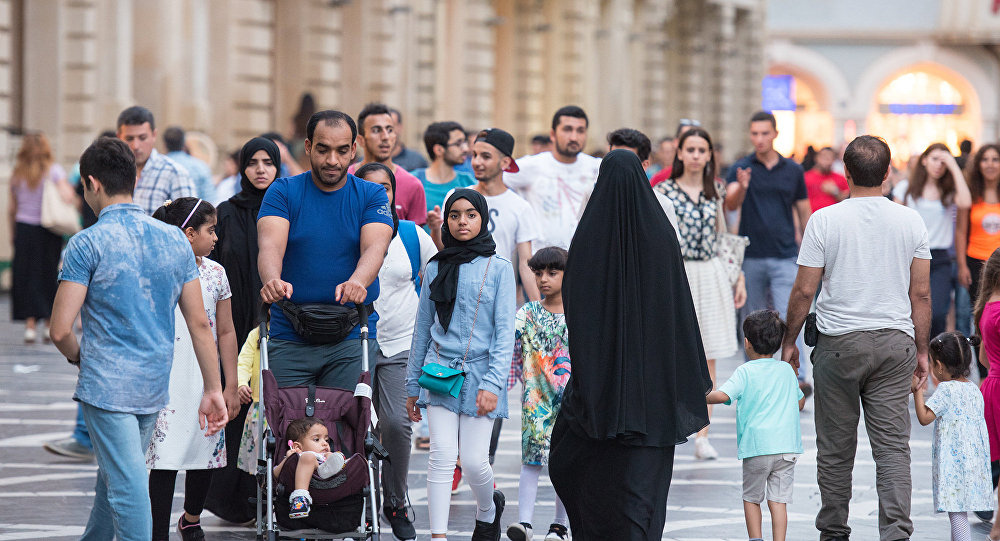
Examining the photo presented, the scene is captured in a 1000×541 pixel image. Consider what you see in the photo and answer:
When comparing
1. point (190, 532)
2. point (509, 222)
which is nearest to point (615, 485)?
point (190, 532)

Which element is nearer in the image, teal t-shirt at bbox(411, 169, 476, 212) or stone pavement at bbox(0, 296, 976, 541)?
stone pavement at bbox(0, 296, 976, 541)

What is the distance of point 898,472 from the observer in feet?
25.0

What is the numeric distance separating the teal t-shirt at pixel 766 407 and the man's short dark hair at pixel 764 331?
0.28 feet

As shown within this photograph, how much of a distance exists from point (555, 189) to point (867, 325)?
3.73 metres

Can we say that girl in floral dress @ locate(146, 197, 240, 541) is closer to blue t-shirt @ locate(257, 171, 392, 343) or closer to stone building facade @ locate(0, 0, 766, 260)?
blue t-shirt @ locate(257, 171, 392, 343)

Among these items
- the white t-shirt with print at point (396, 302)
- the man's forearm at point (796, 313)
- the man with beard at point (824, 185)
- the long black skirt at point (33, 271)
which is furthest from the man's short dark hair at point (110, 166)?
the man with beard at point (824, 185)

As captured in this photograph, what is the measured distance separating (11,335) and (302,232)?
10.9m

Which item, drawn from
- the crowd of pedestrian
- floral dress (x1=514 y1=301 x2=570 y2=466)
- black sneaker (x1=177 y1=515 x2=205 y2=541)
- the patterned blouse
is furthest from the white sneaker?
black sneaker (x1=177 y1=515 x2=205 y2=541)

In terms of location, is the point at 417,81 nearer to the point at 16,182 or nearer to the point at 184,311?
the point at 16,182

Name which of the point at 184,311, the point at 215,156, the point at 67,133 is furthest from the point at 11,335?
the point at 184,311

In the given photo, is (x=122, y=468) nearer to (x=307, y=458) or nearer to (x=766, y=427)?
(x=307, y=458)

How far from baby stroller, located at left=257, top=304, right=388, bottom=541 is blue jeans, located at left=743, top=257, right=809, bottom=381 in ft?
19.5

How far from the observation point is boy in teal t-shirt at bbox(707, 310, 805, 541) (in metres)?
7.58

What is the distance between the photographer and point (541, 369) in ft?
27.0
